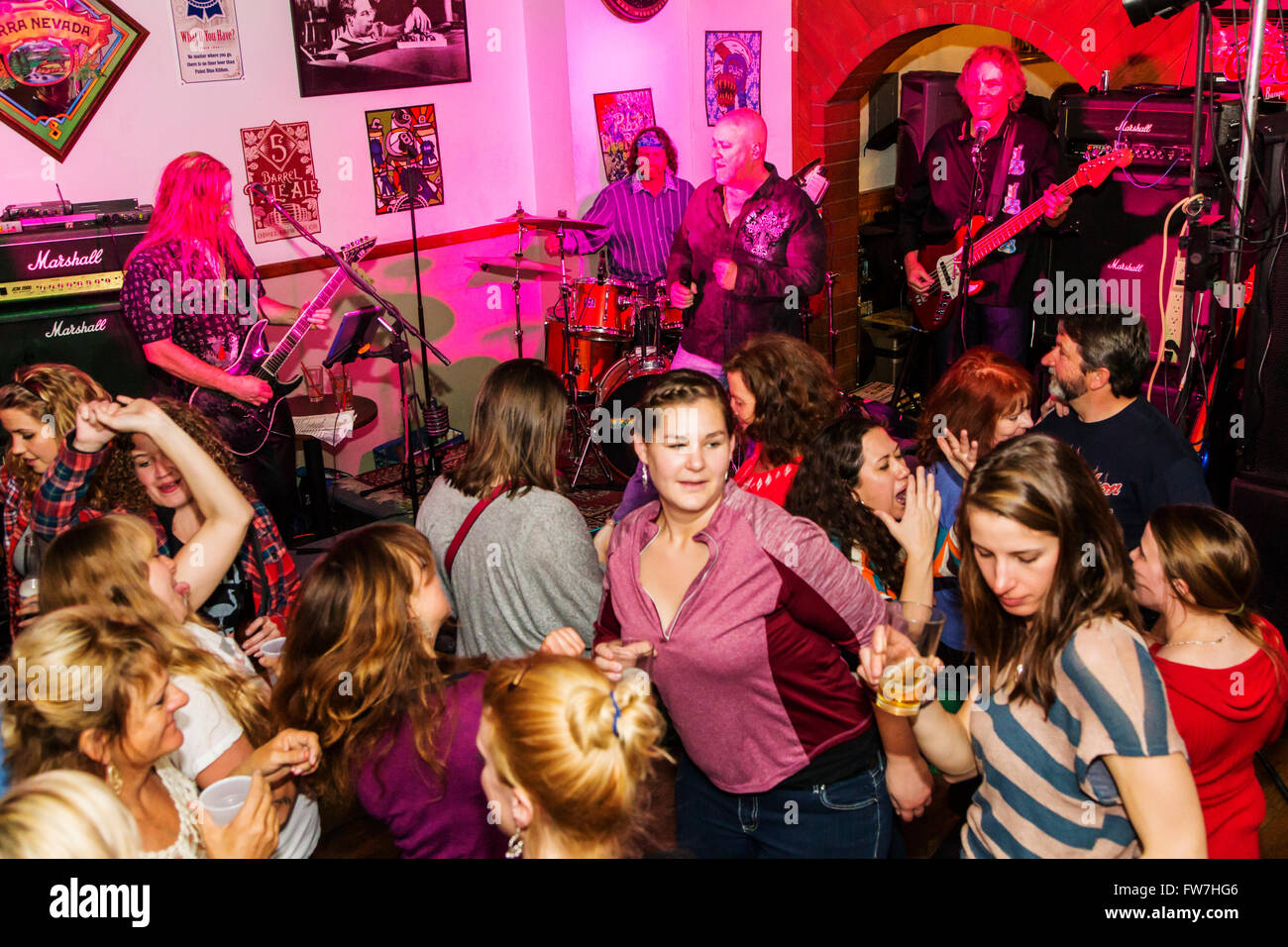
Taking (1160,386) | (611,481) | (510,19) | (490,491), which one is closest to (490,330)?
(611,481)

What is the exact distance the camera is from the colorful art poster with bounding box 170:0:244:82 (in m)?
5.32

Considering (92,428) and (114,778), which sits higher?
(92,428)

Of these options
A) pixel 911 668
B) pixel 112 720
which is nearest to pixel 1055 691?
pixel 911 668

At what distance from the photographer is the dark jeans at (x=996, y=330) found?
18.1 feet

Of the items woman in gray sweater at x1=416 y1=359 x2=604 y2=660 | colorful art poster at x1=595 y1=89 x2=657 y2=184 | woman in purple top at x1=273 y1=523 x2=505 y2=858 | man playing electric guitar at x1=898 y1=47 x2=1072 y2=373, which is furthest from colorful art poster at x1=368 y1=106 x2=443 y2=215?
woman in purple top at x1=273 y1=523 x2=505 y2=858

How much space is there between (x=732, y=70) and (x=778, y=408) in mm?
4545

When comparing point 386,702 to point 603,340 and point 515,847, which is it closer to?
point 515,847

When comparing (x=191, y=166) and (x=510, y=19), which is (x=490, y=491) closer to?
(x=191, y=166)

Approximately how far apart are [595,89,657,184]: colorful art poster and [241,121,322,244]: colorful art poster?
197 cm

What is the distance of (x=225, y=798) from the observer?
5.74 feet

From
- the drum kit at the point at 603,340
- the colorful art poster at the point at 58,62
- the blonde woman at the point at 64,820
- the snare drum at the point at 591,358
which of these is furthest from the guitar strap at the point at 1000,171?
the blonde woman at the point at 64,820

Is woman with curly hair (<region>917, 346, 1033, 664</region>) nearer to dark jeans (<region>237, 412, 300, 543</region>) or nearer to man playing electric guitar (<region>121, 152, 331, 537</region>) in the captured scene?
man playing electric guitar (<region>121, 152, 331, 537</region>)
